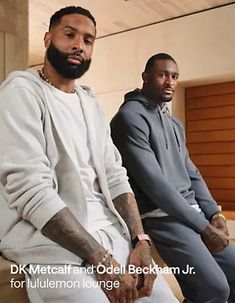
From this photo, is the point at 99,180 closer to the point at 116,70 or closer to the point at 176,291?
the point at 176,291

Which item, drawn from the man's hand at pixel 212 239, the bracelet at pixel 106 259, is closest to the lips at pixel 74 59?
the bracelet at pixel 106 259

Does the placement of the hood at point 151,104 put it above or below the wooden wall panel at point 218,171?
above

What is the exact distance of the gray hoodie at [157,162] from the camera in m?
1.71

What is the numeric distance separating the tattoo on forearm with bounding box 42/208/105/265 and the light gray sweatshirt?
0.06ft

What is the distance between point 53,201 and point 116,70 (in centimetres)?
325

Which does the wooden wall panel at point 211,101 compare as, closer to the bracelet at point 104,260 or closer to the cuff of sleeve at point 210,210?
the cuff of sleeve at point 210,210

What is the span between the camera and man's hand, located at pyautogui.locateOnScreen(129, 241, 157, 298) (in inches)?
45.6

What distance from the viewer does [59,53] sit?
129cm

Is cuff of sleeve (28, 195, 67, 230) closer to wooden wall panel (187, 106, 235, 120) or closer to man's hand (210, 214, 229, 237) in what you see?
man's hand (210, 214, 229, 237)

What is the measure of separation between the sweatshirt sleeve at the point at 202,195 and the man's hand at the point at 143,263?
816 mm

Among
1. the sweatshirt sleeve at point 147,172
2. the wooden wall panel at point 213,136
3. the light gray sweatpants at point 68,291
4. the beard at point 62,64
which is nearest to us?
the light gray sweatpants at point 68,291

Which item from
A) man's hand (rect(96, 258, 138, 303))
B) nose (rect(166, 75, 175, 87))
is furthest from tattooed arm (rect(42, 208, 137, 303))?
nose (rect(166, 75, 175, 87))

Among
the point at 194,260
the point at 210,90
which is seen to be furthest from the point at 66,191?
the point at 210,90

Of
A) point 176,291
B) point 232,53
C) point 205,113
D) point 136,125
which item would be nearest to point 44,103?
point 136,125
